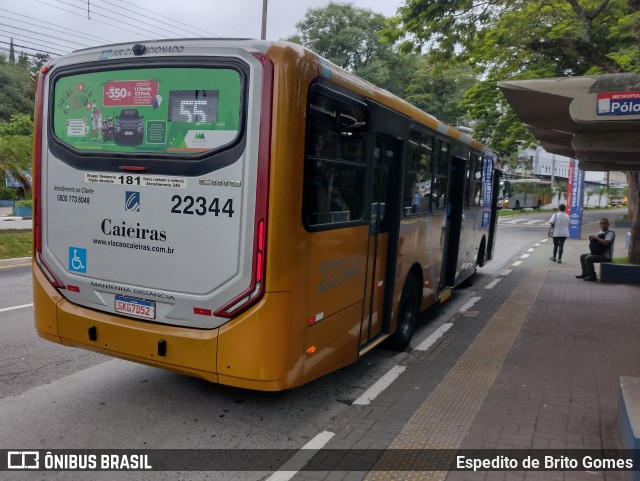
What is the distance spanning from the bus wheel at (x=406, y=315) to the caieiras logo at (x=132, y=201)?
348 cm

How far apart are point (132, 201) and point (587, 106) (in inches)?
177

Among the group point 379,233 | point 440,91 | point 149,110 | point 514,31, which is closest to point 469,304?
point 379,233

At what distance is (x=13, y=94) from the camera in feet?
157

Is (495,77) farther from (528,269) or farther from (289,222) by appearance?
(289,222)

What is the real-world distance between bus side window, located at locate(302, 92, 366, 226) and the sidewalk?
1.85 meters

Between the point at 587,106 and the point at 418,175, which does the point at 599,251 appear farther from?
the point at 587,106

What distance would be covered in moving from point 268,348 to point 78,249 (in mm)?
1984

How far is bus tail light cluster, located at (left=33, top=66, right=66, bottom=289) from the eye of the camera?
16.1 ft

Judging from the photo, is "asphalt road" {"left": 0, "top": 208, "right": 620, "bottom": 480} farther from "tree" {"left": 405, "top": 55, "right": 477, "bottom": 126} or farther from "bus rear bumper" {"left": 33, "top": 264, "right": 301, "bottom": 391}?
"tree" {"left": 405, "top": 55, "right": 477, "bottom": 126}

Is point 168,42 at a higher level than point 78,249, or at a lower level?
higher

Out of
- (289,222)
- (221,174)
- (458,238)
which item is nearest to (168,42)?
(221,174)

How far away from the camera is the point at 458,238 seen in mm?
9445

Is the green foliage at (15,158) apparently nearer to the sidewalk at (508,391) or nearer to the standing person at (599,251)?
the sidewalk at (508,391)

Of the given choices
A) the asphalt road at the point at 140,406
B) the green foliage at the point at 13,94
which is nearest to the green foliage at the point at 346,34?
the green foliage at the point at 13,94
